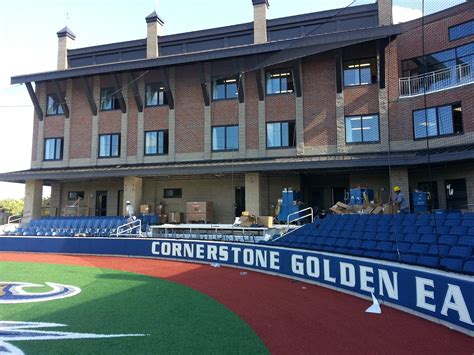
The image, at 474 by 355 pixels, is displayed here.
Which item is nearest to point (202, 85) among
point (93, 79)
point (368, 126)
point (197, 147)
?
point (197, 147)

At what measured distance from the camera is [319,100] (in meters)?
22.4

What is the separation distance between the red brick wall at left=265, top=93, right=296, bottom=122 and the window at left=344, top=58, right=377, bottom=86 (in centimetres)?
335

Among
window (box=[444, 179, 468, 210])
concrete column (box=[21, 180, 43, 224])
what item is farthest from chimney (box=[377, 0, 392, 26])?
concrete column (box=[21, 180, 43, 224])

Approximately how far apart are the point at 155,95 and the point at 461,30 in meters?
18.7

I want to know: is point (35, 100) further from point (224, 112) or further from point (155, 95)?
point (224, 112)

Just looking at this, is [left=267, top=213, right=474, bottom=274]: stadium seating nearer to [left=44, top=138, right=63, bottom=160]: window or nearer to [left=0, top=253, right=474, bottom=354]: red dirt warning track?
[left=0, top=253, right=474, bottom=354]: red dirt warning track

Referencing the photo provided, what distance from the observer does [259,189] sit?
21797mm

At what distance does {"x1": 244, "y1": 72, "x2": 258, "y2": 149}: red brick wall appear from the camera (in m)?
23.4

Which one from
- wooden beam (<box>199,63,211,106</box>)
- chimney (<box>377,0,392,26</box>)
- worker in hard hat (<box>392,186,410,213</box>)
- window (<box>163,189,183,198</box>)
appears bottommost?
worker in hard hat (<box>392,186,410,213</box>)

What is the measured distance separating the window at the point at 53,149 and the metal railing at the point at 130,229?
9.45 meters

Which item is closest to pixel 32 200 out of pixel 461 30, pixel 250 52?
pixel 250 52

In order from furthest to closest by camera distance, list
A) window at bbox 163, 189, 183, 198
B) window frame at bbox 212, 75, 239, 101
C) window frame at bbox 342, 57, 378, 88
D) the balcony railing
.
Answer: window at bbox 163, 189, 183, 198 → window frame at bbox 212, 75, 239, 101 → window frame at bbox 342, 57, 378, 88 → the balcony railing

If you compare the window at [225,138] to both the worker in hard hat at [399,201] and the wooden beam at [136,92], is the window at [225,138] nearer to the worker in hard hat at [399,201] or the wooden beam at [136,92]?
the wooden beam at [136,92]

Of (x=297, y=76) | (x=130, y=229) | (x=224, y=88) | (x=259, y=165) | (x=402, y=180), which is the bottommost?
(x=130, y=229)
